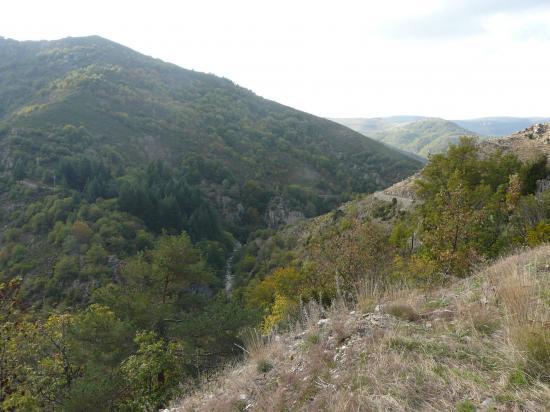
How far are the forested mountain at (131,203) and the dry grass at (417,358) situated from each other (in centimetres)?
416

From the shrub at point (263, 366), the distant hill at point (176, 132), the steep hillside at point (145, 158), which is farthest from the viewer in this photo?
the distant hill at point (176, 132)

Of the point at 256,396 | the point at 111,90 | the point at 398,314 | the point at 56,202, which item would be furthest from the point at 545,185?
the point at 111,90

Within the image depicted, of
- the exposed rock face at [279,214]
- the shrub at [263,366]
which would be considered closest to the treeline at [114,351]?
the shrub at [263,366]

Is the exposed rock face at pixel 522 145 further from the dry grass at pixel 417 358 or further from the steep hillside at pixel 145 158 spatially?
the dry grass at pixel 417 358

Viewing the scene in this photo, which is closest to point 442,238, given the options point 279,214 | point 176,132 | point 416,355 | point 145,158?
point 416,355

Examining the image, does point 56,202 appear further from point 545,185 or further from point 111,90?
point 111,90

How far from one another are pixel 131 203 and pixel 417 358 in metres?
64.8

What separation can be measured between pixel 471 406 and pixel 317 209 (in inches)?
3346

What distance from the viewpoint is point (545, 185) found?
25.2 metres

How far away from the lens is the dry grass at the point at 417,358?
374 centimetres

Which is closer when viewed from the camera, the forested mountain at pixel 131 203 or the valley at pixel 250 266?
the valley at pixel 250 266

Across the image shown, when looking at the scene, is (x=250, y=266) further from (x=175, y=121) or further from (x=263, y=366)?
(x=175, y=121)

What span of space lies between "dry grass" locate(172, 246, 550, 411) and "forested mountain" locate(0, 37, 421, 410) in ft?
13.6

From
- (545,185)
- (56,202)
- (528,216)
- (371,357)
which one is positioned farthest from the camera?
(56,202)
